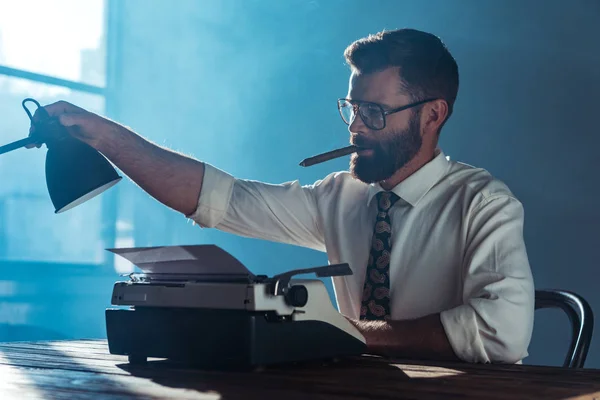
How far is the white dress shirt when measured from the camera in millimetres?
1426

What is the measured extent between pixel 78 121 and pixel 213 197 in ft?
1.41

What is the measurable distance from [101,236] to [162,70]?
1.07 metres

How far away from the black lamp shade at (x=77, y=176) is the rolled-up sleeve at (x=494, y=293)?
671 mm

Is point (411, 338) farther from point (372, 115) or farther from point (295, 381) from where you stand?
point (372, 115)

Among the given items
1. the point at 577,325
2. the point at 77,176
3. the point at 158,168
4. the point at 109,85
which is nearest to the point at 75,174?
the point at 77,176

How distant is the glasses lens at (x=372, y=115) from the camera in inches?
72.0

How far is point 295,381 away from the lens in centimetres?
90

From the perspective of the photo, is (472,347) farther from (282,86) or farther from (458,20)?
(282,86)

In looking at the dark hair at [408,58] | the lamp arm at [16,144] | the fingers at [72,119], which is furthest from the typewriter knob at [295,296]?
the dark hair at [408,58]

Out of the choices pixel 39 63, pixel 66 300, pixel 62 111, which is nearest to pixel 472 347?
pixel 62 111

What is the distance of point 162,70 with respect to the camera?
Result: 4484 millimetres

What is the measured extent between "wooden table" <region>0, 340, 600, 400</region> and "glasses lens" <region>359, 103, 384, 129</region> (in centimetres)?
78

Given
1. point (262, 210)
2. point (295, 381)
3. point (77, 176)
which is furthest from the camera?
point (262, 210)

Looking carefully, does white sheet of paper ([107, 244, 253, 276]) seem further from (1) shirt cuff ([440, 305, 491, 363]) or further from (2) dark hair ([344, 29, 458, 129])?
(2) dark hair ([344, 29, 458, 129])
